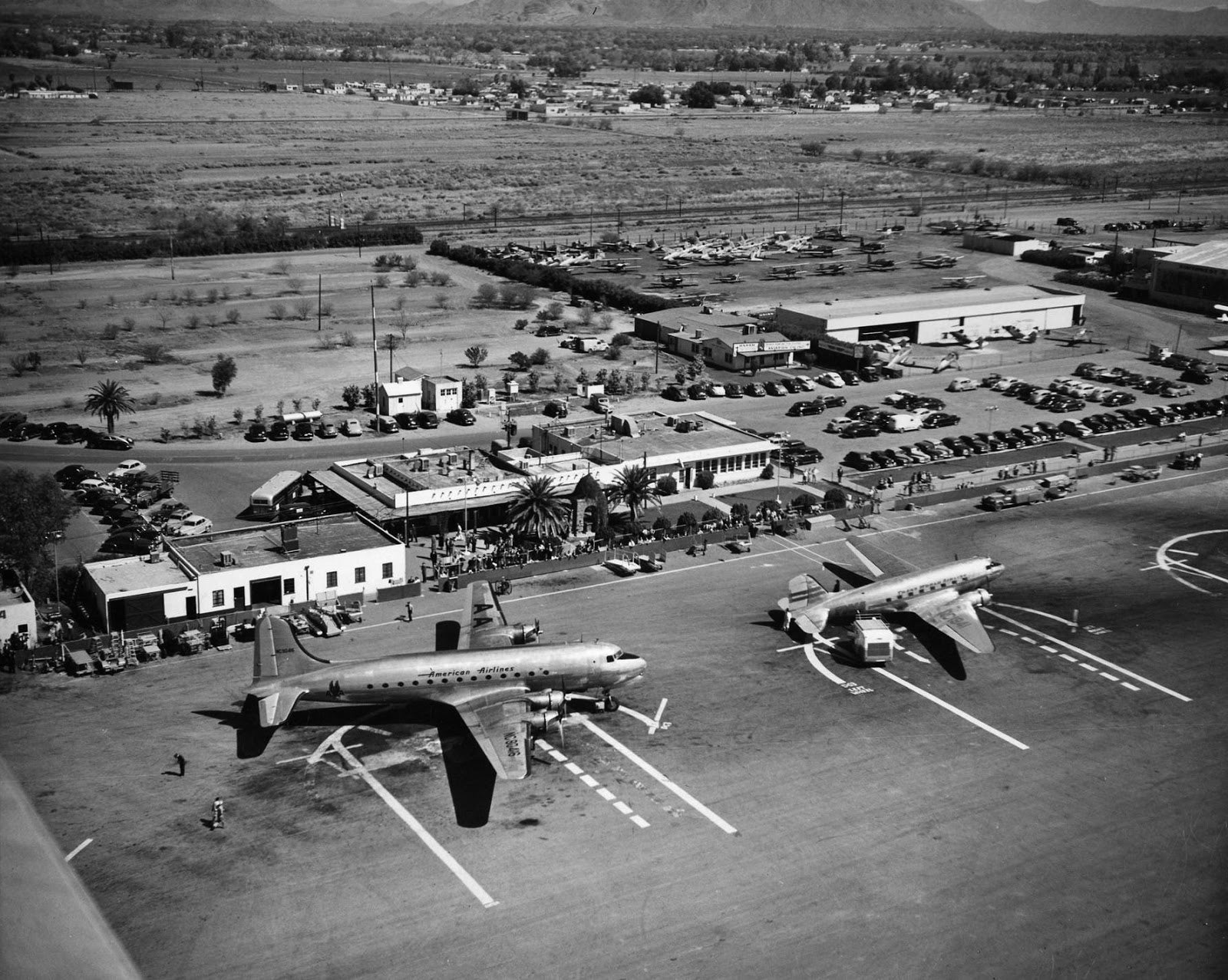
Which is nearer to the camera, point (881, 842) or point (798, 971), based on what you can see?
point (798, 971)

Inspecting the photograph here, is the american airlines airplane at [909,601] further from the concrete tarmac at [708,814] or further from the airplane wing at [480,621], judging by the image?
the airplane wing at [480,621]

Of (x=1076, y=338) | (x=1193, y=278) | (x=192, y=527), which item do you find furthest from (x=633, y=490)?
(x=1193, y=278)

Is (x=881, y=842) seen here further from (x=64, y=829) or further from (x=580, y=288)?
(x=580, y=288)

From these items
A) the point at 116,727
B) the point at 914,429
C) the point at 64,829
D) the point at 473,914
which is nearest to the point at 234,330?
the point at 914,429

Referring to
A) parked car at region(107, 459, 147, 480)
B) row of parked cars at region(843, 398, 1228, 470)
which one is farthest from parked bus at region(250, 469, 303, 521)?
row of parked cars at region(843, 398, 1228, 470)

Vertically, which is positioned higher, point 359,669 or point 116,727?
point 359,669

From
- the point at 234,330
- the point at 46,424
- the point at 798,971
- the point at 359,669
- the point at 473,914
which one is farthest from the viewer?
the point at 234,330
